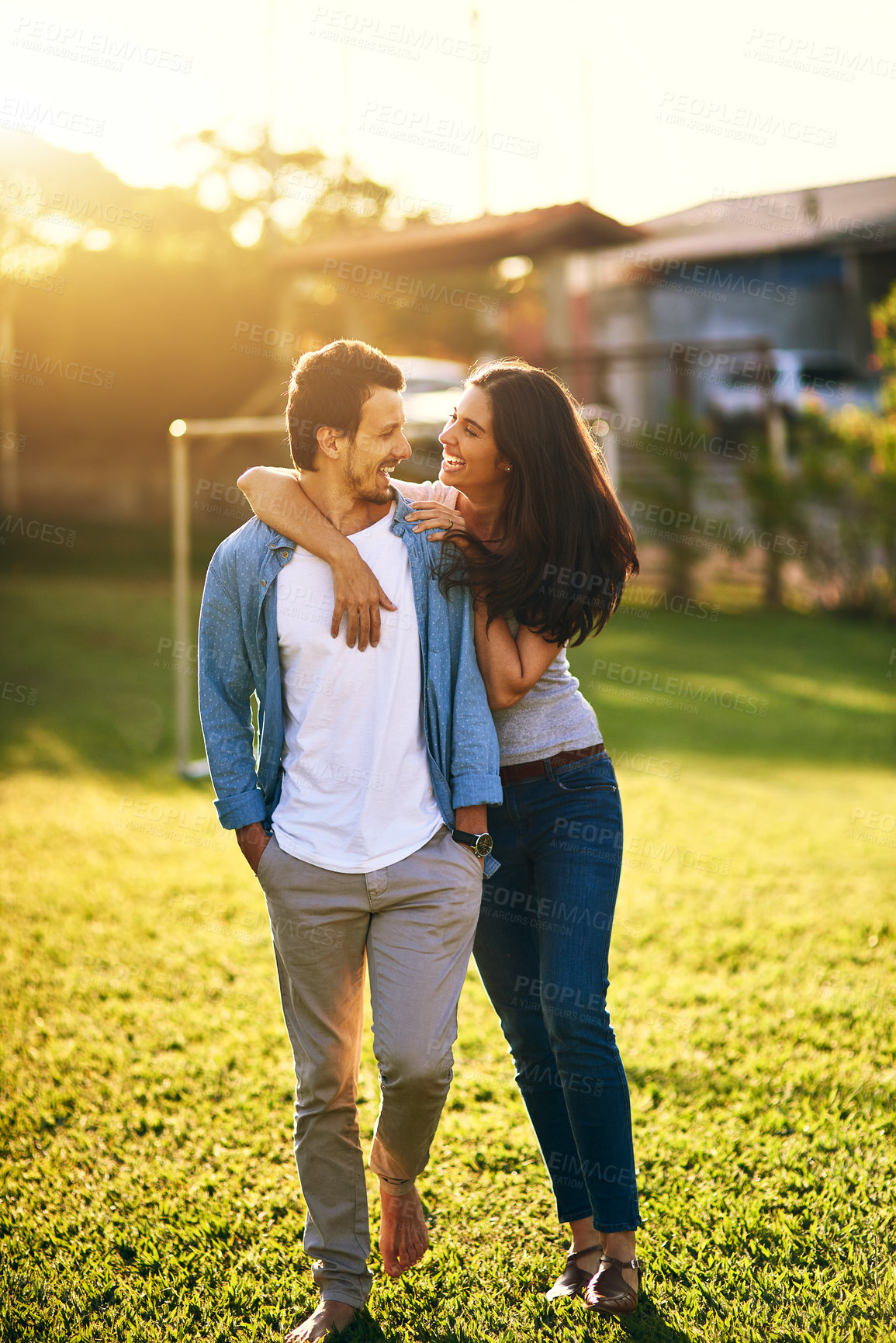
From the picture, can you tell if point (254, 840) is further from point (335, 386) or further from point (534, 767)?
point (335, 386)

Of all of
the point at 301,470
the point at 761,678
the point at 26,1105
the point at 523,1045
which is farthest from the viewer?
the point at 761,678

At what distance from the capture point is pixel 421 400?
1645 cm

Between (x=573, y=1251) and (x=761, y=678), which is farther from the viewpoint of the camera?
(x=761, y=678)

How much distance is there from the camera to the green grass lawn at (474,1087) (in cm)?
291

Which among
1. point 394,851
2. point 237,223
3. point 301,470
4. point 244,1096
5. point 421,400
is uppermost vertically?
point 237,223

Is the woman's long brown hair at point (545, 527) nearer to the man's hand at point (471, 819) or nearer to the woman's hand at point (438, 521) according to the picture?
the woman's hand at point (438, 521)

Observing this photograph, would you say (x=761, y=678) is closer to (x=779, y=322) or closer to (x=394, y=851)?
(x=394, y=851)

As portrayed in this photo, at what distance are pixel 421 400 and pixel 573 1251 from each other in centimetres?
1448

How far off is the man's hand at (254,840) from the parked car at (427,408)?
163 inches

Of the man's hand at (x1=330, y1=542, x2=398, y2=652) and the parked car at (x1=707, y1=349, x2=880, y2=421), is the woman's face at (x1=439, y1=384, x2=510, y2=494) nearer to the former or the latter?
the man's hand at (x1=330, y1=542, x2=398, y2=652)

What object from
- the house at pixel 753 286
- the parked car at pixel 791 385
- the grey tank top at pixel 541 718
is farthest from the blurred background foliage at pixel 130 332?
the grey tank top at pixel 541 718

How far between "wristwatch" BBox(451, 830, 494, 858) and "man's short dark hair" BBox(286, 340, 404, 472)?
91 cm

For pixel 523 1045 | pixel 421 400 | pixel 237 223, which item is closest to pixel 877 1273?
pixel 523 1045

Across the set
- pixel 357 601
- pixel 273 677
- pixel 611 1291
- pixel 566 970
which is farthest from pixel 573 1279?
pixel 357 601
